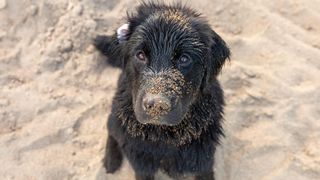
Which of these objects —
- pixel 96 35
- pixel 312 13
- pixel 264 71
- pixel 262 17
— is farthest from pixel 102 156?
pixel 312 13

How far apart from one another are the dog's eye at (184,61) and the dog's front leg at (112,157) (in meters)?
1.02

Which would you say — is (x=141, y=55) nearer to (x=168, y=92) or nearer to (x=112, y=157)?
(x=168, y=92)

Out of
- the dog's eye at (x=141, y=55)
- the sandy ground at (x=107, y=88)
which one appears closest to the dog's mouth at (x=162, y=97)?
the dog's eye at (x=141, y=55)

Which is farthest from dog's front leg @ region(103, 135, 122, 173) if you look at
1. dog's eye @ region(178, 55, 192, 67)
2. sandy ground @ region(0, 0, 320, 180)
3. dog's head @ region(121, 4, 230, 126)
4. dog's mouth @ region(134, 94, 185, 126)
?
dog's eye @ region(178, 55, 192, 67)

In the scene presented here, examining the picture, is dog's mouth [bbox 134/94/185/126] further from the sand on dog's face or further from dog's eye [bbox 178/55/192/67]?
dog's eye [bbox 178/55/192/67]

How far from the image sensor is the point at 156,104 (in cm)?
250

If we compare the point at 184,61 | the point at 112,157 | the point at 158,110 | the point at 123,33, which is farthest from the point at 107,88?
the point at 158,110

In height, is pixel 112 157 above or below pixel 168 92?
below

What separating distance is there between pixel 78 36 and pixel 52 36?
7.9 inches

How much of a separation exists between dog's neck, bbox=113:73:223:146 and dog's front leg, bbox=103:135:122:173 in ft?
1.68

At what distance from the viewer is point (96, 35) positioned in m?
3.92

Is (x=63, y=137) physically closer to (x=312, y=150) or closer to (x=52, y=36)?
(x=52, y=36)

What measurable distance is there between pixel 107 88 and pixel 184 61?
129 cm

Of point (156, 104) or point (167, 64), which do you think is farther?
point (167, 64)
